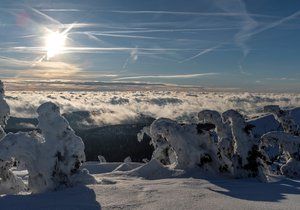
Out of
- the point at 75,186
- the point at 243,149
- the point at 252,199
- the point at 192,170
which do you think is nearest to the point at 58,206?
the point at 75,186

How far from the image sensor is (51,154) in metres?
22.2

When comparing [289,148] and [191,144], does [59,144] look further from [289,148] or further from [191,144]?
[289,148]

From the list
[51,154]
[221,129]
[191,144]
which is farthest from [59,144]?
[221,129]

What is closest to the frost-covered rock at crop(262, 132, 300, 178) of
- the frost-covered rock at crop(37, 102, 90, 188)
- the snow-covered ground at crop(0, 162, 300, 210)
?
the snow-covered ground at crop(0, 162, 300, 210)

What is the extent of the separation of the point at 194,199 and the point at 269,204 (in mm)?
3069

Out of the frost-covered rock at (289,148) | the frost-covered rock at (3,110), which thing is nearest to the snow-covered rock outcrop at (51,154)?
the frost-covered rock at (3,110)

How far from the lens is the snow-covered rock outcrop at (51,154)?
2198 cm

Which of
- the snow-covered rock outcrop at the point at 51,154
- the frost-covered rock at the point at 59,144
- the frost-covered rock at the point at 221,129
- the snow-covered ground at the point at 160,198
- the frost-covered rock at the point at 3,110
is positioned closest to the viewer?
the snow-covered ground at the point at 160,198

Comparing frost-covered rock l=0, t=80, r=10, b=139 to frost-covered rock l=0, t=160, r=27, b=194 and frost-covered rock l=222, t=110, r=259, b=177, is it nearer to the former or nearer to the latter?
frost-covered rock l=0, t=160, r=27, b=194

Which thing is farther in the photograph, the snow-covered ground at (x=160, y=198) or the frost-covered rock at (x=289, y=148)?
the frost-covered rock at (x=289, y=148)

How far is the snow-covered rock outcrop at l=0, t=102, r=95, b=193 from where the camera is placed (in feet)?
72.1

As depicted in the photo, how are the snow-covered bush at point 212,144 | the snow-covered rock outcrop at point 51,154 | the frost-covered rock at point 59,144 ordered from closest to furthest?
the snow-covered rock outcrop at point 51,154 → the frost-covered rock at point 59,144 → the snow-covered bush at point 212,144

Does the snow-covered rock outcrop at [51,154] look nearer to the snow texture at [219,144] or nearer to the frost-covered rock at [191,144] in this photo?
the frost-covered rock at [191,144]

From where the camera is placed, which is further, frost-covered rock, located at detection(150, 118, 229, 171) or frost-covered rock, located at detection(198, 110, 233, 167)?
frost-covered rock, located at detection(198, 110, 233, 167)
